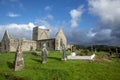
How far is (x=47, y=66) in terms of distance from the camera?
4119 cm

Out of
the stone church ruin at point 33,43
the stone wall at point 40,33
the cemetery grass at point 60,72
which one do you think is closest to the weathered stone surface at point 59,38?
the stone church ruin at point 33,43

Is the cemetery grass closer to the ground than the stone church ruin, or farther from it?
closer to the ground

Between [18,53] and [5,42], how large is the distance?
38958 millimetres

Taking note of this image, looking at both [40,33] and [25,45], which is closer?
[25,45]

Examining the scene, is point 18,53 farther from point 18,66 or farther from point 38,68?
point 38,68

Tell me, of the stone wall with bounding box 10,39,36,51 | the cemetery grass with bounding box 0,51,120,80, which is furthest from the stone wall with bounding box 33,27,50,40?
the cemetery grass with bounding box 0,51,120,80

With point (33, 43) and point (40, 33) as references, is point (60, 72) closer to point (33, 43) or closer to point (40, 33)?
point (33, 43)

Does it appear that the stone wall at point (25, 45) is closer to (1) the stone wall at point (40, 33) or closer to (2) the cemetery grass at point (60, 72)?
(1) the stone wall at point (40, 33)

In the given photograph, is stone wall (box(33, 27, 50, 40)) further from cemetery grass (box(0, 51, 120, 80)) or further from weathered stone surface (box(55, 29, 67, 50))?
cemetery grass (box(0, 51, 120, 80))

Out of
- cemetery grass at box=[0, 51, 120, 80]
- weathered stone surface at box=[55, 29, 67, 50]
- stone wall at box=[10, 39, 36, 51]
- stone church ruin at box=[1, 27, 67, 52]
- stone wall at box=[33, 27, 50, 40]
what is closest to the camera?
cemetery grass at box=[0, 51, 120, 80]

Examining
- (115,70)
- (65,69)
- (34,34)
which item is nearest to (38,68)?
(65,69)

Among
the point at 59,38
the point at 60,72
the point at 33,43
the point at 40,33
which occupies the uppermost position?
the point at 40,33

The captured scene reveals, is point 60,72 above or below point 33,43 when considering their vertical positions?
below

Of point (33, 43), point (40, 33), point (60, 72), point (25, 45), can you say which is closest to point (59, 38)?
point (33, 43)
